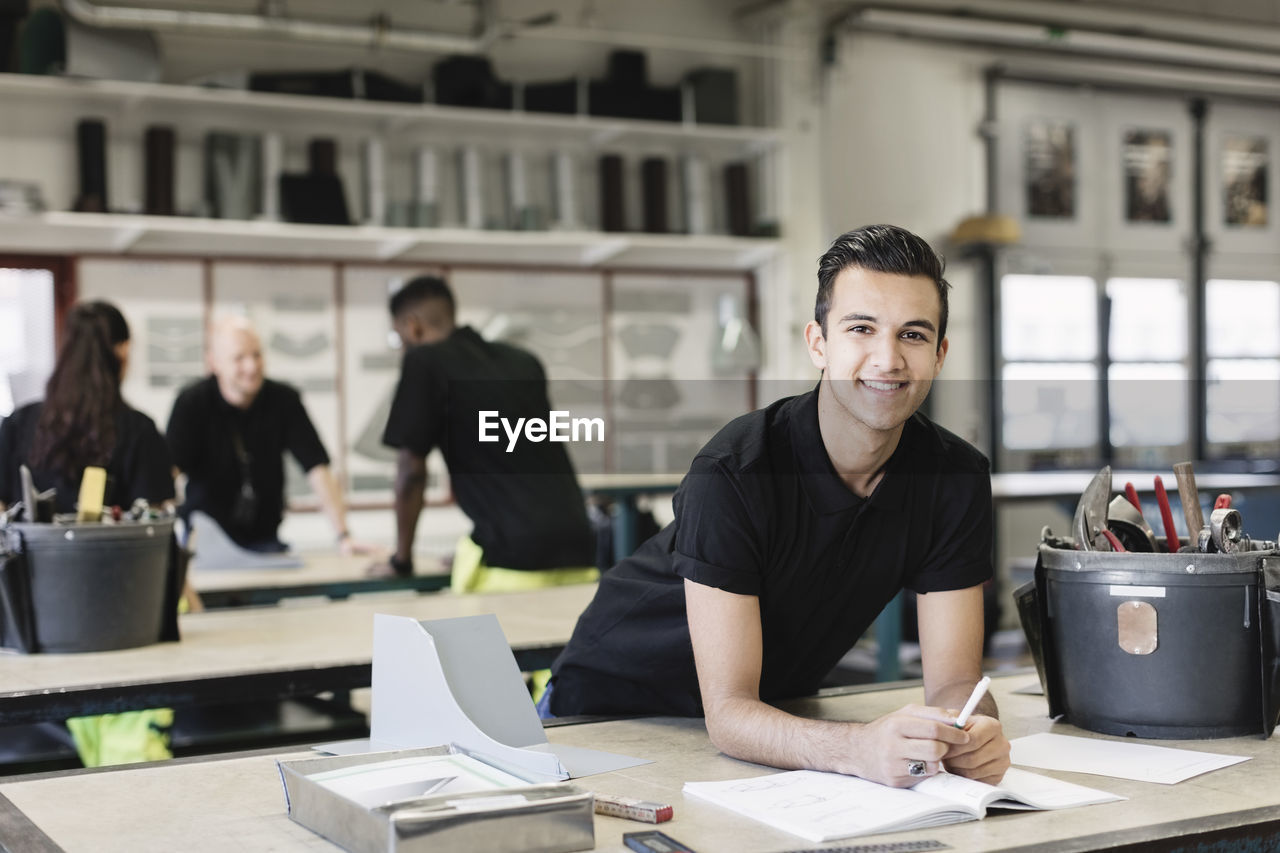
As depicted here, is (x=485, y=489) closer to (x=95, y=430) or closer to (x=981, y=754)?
(x=95, y=430)

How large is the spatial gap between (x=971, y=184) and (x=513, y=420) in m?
6.10

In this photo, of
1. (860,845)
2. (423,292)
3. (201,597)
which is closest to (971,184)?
(423,292)

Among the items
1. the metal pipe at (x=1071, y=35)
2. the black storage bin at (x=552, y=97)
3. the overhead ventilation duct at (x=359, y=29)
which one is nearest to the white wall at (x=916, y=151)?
the metal pipe at (x=1071, y=35)

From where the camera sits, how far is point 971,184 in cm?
763

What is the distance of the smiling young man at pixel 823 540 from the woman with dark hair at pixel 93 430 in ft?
5.35

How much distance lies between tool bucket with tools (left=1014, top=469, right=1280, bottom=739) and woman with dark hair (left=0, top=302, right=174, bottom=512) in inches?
84.4

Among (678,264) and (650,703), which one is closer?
(650,703)

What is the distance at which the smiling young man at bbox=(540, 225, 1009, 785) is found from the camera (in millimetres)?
1553

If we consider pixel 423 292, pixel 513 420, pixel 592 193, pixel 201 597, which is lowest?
pixel 201 597

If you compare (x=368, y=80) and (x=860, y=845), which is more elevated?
(x=368, y=80)

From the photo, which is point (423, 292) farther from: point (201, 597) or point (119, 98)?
point (119, 98)

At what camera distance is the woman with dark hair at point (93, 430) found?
300 centimetres

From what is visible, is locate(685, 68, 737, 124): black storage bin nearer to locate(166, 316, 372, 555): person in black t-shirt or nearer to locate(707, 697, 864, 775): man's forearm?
locate(166, 316, 372, 555): person in black t-shirt

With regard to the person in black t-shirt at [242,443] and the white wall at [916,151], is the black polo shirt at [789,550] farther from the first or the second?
the white wall at [916,151]
